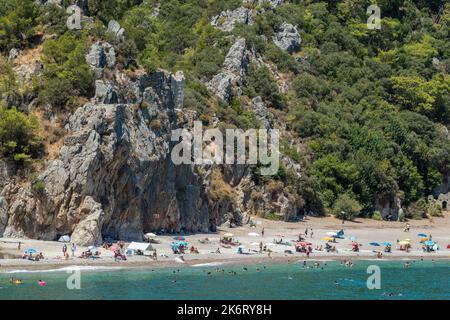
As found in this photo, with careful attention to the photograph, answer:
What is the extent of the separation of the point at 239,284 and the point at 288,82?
60.7m

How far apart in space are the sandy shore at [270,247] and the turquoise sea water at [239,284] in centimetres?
176

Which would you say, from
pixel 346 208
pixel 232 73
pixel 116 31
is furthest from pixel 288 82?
pixel 116 31

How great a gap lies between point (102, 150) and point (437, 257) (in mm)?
32553

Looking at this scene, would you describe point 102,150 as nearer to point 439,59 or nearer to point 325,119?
point 325,119

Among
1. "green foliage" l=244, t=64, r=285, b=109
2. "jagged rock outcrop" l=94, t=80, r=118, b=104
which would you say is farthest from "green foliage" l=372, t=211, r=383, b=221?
"jagged rock outcrop" l=94, t=80, r=118, b=104

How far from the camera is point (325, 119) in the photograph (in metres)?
101

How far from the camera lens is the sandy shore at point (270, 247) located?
2084 inches

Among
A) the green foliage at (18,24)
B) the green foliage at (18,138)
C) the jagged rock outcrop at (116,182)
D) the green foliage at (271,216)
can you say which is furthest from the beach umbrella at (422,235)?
the green foliage at (18,24)

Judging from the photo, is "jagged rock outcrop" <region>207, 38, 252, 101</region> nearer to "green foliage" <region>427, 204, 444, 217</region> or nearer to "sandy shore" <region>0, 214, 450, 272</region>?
"sandy shore" <region>0, 214, 450, 272</region>

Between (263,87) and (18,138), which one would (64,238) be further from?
(263,87)

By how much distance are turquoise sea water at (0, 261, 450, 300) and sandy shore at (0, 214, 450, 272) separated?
1.76m

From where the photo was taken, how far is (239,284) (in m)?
50.7

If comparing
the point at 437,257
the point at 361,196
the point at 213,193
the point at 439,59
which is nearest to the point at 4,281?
the point at 213,193
